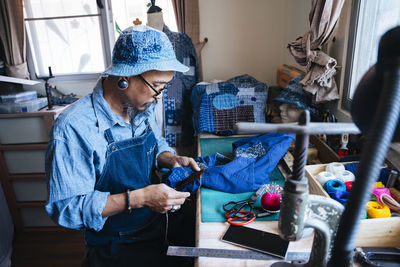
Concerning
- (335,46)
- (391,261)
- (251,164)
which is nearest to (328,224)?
(391,261)

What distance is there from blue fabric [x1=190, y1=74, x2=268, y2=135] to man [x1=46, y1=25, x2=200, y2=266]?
83 cm

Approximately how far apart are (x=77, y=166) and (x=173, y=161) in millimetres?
553

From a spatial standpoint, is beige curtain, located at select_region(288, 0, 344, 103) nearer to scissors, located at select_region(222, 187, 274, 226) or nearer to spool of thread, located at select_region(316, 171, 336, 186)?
spool of thread, located at select_region(316, 171, 336, 186)

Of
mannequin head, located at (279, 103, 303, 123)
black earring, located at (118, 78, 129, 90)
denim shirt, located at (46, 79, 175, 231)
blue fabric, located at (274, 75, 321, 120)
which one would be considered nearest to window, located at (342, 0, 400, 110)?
blue fabric, located at (274, 75, 321, 120)

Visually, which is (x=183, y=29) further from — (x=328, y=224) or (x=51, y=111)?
(x=328, y=224)

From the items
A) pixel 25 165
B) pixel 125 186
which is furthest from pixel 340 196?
pixel 25 165

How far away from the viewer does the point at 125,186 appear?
1.17 metres

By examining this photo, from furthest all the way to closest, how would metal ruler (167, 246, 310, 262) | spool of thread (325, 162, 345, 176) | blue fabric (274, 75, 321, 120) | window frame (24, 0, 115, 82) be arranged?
window frame (24, 0, 115, 82) < blue fabric (274, 75, 321, 120) < spool of thread (325, 162, 345, 176) < metal ruler (167, 246, 310, 262)

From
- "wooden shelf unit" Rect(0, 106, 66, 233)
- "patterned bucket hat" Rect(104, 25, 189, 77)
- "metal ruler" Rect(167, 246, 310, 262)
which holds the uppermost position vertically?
"patterned bucket hat" Rect(104, 25, 189, 77)

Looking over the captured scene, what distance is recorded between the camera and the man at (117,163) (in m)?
0.98

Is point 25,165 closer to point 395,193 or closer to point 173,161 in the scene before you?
point 173,161

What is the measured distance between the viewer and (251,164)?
1.34 metres

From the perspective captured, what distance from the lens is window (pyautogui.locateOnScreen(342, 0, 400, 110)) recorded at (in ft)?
4.37

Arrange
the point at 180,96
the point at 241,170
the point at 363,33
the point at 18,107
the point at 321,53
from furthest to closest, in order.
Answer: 1. the point at 180,96
2. the point at 18,107
3. the point at 321,53
4. the point at 363,33
5. the point at 241,170
